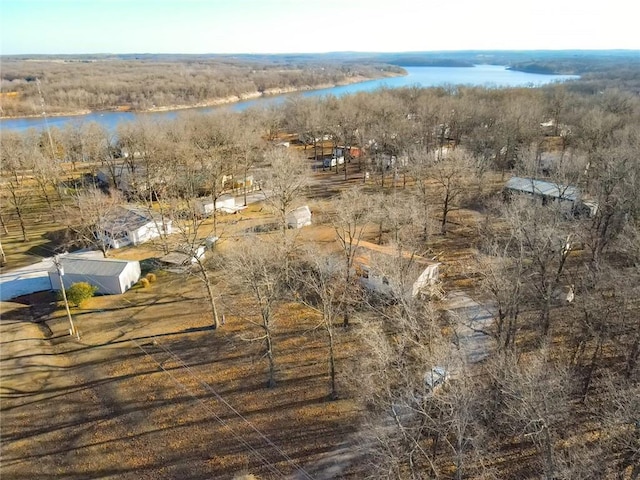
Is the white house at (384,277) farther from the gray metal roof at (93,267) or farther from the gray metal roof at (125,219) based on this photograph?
the gray metal roof at (125,219)

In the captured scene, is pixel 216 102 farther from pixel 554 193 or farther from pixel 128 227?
pixel 554 193

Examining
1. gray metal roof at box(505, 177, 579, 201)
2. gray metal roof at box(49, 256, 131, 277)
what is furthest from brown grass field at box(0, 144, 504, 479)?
gray metal roof at box(505, 177, 579, 201)

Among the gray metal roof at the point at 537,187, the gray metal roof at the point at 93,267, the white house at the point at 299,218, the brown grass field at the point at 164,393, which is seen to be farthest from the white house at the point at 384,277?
the gray metal roof at the point at 93,267

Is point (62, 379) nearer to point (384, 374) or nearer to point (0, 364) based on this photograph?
point (0, 364)

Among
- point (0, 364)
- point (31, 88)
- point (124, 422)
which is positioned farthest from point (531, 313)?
point (31, 88)

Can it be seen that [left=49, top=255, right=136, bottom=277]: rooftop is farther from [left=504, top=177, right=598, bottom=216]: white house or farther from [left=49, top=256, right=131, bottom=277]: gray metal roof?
[left=504, top=177, right=598, bottom=216]: white house

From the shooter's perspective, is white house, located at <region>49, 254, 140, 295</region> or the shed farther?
the shed

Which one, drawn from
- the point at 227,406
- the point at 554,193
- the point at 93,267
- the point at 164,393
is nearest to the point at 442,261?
the point at 554,193
